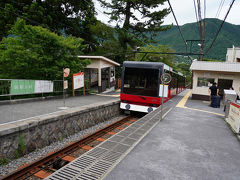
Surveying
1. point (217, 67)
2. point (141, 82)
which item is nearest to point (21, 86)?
point (141, 82)

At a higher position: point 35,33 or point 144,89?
point 35,33

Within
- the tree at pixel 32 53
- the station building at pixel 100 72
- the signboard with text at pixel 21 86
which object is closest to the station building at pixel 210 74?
the station building at pixel 100 72

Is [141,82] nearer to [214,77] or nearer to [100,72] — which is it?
[214,77]

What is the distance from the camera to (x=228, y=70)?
14.4 metres

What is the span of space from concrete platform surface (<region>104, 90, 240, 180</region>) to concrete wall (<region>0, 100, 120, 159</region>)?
3769mm

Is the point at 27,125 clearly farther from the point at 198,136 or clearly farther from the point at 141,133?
the point at 198,136

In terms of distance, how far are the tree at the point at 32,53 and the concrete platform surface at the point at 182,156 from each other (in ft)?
31.7

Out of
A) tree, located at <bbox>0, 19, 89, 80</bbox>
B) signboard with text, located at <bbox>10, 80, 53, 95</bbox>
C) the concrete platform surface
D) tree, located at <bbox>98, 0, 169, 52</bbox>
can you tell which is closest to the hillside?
tree, located at <bbox>98, 0, 169, 52</bbox>

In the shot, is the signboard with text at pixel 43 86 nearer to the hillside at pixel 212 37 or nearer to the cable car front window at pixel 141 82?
the cable car front window at pixel 141 82

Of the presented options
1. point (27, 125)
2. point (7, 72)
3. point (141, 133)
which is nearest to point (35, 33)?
point (7, 72)

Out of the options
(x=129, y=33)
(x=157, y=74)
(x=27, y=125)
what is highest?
(x=129, y=33)

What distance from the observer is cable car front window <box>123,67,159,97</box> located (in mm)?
10266

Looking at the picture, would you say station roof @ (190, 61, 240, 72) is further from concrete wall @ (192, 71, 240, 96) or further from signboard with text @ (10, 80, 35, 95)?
signboard with text @ (10, 80, 35, 95)

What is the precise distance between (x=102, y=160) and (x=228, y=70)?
46.7 ft
